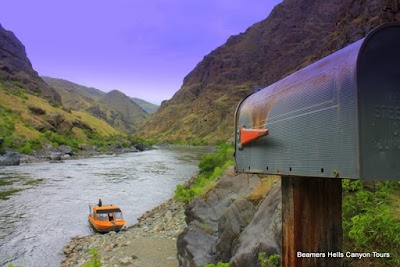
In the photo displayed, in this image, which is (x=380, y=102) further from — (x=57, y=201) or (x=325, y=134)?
(x=57, y=201)

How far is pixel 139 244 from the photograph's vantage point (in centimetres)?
1263

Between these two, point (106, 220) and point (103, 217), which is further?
point (103, 217)

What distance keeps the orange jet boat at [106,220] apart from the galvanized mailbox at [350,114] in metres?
14.7

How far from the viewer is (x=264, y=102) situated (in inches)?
134

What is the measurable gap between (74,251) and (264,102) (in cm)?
1268

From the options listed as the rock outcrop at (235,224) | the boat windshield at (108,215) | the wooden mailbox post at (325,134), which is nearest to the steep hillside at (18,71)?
the boat windshield at (108,215)

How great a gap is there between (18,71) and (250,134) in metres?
111

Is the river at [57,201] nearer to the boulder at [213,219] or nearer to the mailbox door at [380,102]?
the boulder at [213,219]

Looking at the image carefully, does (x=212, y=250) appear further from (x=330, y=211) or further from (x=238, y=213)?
(x=330, y=211)

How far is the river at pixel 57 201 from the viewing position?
14.2 m

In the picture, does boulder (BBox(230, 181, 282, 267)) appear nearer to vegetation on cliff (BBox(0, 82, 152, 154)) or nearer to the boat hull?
the boat hull

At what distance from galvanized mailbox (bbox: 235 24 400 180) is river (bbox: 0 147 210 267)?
40.9 feet

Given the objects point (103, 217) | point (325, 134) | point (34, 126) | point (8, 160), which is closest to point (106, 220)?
point (103, 217)

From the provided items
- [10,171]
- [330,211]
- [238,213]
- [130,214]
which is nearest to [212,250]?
[238,213]
